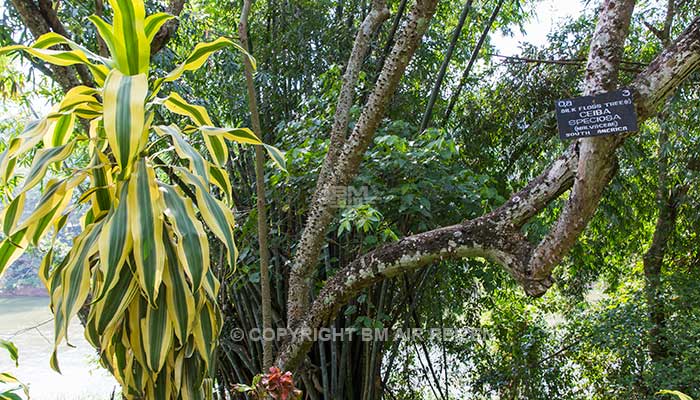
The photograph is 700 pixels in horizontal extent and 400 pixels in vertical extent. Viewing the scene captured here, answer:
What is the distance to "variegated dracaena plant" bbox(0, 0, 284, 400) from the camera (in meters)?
1.12

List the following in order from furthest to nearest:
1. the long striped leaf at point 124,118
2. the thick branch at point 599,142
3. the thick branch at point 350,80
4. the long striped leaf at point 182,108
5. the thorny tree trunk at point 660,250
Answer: the thorny tree trunk at point 660,250, the thick branch at point 350,80, the thick branch at point 599,142, the long striped leaf at point 182,108, the long striped leaf at point 124,118

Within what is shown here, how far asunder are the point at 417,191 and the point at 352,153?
1.02ft

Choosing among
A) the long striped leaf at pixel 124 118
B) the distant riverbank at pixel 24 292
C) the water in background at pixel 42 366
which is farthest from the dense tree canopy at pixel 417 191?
the water in background at pixel 42 366

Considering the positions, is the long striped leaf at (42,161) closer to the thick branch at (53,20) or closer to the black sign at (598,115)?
the thick branch at (53,20)

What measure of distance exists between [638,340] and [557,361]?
0.68 m

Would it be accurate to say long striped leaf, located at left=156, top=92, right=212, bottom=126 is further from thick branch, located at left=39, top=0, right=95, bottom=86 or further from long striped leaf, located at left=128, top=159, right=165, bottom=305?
thick branch, located at left=39, top=0, right=95, bottom=86

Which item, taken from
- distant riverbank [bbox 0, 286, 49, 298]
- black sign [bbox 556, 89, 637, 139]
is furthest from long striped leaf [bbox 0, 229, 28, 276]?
distant riverbank [bbox 0, 286, 49, 298]

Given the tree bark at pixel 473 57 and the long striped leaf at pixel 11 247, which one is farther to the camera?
the tree bark at pixel 473 57

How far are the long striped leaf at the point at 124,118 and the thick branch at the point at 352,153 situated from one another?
0.94 meters

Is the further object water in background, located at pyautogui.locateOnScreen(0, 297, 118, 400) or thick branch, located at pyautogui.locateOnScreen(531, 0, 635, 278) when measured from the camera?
water in background, located at pyautogui.locateOnScreen(0, 297, 118, 400)

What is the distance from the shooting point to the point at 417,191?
7.02 ft

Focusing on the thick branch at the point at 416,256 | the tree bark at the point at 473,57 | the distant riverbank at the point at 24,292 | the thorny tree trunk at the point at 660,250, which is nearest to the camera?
the thick branch at the point at 416,256

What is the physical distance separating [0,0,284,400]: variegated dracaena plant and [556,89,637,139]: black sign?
85 cm

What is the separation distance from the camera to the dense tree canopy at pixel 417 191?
1609 millimetres
